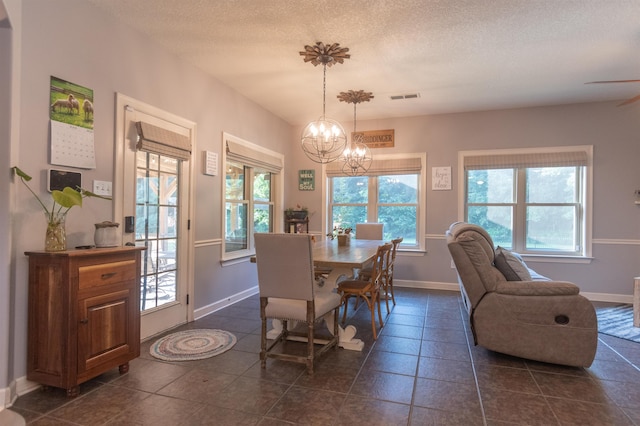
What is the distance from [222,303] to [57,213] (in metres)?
2.22

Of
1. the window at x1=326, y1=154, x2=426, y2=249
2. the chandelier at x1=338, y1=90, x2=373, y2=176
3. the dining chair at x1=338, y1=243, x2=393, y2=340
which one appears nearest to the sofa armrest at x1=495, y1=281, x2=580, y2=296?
the dining chair at x1=338, y1=243, x2=393, y2=340

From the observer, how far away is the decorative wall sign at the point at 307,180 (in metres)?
5.95

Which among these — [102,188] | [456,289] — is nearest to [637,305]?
[456,289]

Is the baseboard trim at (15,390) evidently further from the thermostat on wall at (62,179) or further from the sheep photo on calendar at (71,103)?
the sheep photo on calendar at (71,103)

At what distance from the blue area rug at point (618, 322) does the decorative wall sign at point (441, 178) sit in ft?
7.99

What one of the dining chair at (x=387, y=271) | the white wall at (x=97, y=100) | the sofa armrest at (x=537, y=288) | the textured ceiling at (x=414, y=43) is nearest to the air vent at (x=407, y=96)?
the textured ceiling at (x=414, y=43)

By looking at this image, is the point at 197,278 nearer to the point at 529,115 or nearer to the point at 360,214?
the point at 360,214

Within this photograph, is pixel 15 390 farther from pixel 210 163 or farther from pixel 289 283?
pixel 210 163

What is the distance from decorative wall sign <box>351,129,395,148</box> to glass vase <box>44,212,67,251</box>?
4.38m

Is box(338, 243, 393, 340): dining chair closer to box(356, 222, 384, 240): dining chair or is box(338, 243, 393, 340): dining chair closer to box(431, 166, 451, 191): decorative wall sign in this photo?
box(356, 222, 384, 240): dining chair

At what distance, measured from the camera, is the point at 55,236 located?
216 cm

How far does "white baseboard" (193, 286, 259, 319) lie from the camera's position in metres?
3.75

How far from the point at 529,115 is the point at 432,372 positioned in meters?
4.17

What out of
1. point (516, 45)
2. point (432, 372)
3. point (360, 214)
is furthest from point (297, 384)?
point (360, 214)
